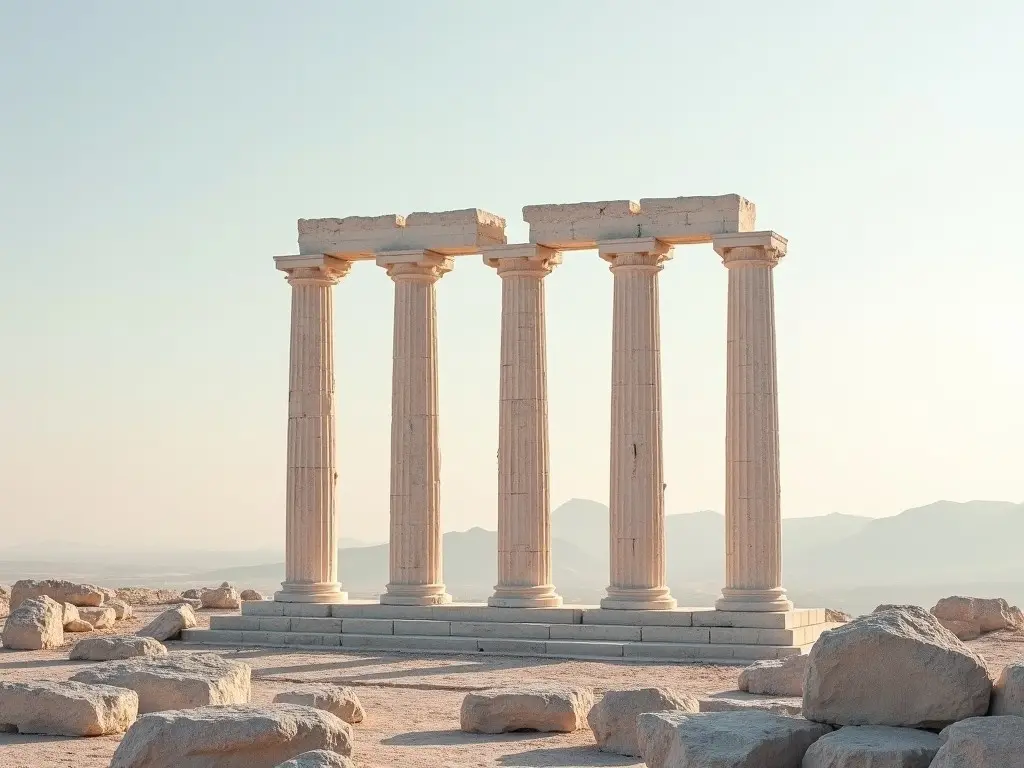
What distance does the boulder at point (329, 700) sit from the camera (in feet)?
82.2

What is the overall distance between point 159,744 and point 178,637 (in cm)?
2491

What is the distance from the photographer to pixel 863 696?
760 inches

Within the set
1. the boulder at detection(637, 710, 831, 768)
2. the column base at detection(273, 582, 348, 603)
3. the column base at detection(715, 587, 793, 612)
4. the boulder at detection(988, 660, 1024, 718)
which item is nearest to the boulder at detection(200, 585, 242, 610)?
the column base at detection(273, 582, 348, 603)

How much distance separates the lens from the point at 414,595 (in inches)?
1726

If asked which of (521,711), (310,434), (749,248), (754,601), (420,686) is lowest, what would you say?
(420,686)

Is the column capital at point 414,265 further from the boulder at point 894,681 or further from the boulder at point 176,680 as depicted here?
the boulder at point 894,681

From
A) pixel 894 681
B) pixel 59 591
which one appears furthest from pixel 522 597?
pixel 894 681

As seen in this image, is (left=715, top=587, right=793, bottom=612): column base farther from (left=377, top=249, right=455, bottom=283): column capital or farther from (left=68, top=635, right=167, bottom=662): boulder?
(left=68, top=635, right=167, bottom=662): boulder

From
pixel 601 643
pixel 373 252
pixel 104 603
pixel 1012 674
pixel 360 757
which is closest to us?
pixel 1012 674

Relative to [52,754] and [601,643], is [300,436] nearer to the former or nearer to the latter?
[601,643]

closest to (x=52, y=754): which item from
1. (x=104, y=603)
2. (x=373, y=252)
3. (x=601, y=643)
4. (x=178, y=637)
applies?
(x=601, y=643)

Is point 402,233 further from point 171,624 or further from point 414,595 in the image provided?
point 171,624

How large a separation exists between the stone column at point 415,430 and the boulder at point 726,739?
81.1 ft

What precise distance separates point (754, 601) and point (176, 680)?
720 inches
